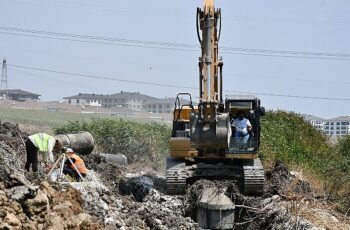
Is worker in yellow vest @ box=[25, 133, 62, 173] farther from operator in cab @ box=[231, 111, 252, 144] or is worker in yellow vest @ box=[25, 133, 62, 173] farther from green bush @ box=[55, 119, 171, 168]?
green bush @ box=[55, 119, 171, 168]

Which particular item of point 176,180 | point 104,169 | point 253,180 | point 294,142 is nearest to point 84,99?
point 294,142

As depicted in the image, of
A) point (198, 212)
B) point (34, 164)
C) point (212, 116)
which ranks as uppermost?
point (212, 116)

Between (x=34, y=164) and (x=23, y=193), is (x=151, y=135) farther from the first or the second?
(x=23, y=193)

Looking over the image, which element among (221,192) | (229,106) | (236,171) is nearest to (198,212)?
(221,192)

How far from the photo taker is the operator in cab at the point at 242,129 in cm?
1742

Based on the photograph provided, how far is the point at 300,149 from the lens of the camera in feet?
89.6

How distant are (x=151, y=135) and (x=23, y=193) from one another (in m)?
23.4

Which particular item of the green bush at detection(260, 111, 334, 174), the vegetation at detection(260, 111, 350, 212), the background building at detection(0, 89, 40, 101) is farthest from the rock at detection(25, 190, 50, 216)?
the background building at detection(0, 89, 40, 101)

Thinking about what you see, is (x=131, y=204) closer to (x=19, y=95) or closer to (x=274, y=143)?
(x=274, y=143)

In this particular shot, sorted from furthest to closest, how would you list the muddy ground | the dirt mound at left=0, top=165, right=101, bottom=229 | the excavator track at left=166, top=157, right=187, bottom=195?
the excavator track at left=166, top=157, right=187, bottom=195 → the muddy ground → the dirt mound at left=0, top=165, right=101, bottom=229

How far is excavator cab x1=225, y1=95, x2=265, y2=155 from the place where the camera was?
17.3 metres

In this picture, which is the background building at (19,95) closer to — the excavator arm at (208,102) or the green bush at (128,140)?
the green bush at (128,140)

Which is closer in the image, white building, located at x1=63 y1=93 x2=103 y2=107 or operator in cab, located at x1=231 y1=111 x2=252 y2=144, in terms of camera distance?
operator in cab, located at x1=231 y1=111 x2=252 y2=144

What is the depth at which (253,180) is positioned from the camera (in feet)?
54.8
